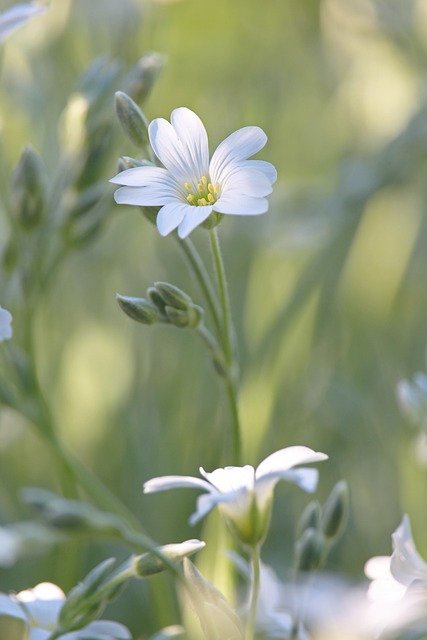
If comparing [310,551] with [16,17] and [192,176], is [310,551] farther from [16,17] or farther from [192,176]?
[16,17]

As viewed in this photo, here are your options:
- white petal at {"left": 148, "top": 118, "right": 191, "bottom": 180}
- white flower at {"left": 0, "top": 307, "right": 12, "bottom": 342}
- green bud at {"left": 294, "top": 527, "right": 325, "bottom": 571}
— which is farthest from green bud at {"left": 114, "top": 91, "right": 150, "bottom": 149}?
green bud at {"left": 294, "top": 527, "right": 325, "bottom": 571}

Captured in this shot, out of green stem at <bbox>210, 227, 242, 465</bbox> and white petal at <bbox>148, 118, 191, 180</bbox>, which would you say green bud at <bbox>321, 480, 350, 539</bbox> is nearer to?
green stem at <bbox>210, 227, 242, 465</bbox>

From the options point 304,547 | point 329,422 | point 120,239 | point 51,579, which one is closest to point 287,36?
point 120,239

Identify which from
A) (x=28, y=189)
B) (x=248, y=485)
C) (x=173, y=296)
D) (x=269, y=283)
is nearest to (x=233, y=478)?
(x=248, y=485)

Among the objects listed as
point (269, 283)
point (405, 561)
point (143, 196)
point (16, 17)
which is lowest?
point (405, 561)

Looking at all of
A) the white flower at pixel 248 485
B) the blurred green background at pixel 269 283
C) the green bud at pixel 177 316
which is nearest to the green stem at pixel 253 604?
the white flower at pixel 248 485

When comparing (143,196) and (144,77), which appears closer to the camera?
(143,196)

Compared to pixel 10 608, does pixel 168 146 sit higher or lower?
higher
